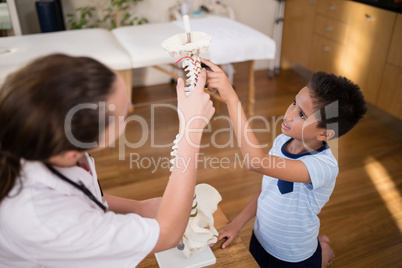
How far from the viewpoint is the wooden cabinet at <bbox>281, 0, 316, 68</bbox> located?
3.21 m

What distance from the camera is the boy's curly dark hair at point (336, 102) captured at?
106 cm

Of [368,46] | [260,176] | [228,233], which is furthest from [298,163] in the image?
[368,46]

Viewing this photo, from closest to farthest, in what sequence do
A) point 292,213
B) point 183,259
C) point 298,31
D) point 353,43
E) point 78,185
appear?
point 78,185 < point 183,259 < point 292,213 < point 353,43 < point 298,31

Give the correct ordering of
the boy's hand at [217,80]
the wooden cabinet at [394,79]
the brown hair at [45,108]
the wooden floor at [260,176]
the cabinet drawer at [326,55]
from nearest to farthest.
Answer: the brown hair at [45,108] → the boy's hand at [217,80] → the wooden floor at [260,176] → the wooden cabinet at [394,79] → the cabinet drawer at [326,55]

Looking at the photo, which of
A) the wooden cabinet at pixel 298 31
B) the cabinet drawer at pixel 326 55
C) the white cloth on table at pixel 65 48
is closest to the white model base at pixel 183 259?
the white cloth on table at pixel 65 48

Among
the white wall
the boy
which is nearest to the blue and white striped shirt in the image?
the boy

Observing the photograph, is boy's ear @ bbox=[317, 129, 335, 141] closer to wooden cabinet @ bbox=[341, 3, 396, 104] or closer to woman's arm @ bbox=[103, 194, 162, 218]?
woman's arm @ bbox=[103, 194, 162, 218]

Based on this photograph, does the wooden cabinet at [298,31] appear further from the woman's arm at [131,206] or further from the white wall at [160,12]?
the woman's arm at [131,206]

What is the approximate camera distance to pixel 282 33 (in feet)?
11.8

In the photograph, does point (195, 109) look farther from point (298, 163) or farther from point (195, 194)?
point (298, 163)

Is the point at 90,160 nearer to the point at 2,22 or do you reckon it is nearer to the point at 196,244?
the point at 196,244

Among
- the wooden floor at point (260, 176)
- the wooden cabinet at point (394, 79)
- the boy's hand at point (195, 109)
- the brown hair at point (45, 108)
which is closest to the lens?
the brown hair at point (45, 108)

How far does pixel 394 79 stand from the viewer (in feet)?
8.27

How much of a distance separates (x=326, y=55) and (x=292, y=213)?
223 cm
